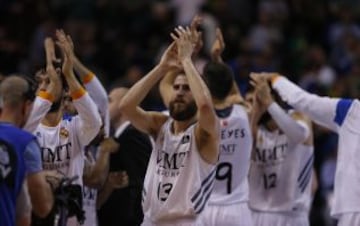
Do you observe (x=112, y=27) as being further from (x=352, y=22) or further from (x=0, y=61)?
(x=352, y=22)

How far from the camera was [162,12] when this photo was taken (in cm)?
2108

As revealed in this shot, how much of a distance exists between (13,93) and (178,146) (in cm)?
206

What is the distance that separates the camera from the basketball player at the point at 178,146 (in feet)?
36.7

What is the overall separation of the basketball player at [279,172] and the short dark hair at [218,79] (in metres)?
0.64

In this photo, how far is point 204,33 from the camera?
20.7m

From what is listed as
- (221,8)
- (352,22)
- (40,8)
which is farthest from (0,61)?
(352,22)

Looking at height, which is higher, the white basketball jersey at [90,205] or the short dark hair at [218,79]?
the short dark hair at [218,79]

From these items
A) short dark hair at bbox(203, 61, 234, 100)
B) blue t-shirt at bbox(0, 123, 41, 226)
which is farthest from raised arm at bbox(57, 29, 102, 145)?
blue t-shirt at bbox(0, 123, 41, 226)

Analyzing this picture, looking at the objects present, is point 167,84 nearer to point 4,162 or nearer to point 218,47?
point 218,47

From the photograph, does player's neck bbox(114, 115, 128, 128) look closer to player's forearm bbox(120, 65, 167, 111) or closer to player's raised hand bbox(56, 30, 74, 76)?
player's raised hand bbox(56, 30, 74, 76)

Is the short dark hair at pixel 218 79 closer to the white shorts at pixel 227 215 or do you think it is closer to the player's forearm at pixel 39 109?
the white shorts at pixel 227 215

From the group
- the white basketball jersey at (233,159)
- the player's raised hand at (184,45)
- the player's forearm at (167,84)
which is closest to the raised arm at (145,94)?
the player's raised hand at (184,45)

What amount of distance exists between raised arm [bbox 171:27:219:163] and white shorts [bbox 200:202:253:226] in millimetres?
1627

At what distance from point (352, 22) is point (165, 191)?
10.4 metres
